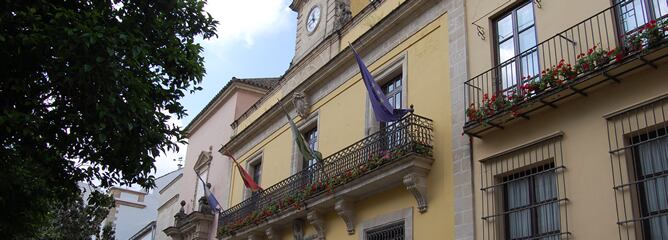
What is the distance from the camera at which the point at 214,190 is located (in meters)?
22.0

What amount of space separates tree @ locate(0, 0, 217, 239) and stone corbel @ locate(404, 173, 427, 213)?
3759mm

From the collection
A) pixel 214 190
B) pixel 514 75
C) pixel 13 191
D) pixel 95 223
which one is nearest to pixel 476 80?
pixel 514 75

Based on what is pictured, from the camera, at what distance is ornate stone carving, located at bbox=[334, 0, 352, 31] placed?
1614 centimetres

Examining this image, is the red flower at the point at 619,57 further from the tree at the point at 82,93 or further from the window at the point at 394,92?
the tree at the point at 82,93

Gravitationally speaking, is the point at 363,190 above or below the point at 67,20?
below

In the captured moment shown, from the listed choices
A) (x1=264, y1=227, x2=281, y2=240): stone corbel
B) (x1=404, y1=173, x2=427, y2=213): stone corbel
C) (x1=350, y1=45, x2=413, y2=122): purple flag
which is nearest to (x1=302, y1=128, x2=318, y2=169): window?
(x1=264, y1=227, x2=281, y2=240): stone corbel

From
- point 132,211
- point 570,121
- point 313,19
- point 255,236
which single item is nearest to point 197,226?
point 255,236

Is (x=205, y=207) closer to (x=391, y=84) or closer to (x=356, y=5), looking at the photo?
(x=356, y=5)

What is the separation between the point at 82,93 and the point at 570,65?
6389mm

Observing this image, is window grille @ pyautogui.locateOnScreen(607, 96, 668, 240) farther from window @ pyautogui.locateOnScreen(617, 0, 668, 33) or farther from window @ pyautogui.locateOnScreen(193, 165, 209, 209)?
window @ pyautogui.locateOnScreen(193, 165, 209, 209)

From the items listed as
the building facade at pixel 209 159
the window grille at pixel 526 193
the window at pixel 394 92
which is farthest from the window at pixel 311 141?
the window grille at pixel 526 193

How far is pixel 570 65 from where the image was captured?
8.66 m

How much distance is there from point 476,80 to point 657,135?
10.9 ft

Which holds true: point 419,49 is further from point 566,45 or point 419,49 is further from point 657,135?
point 657,135
